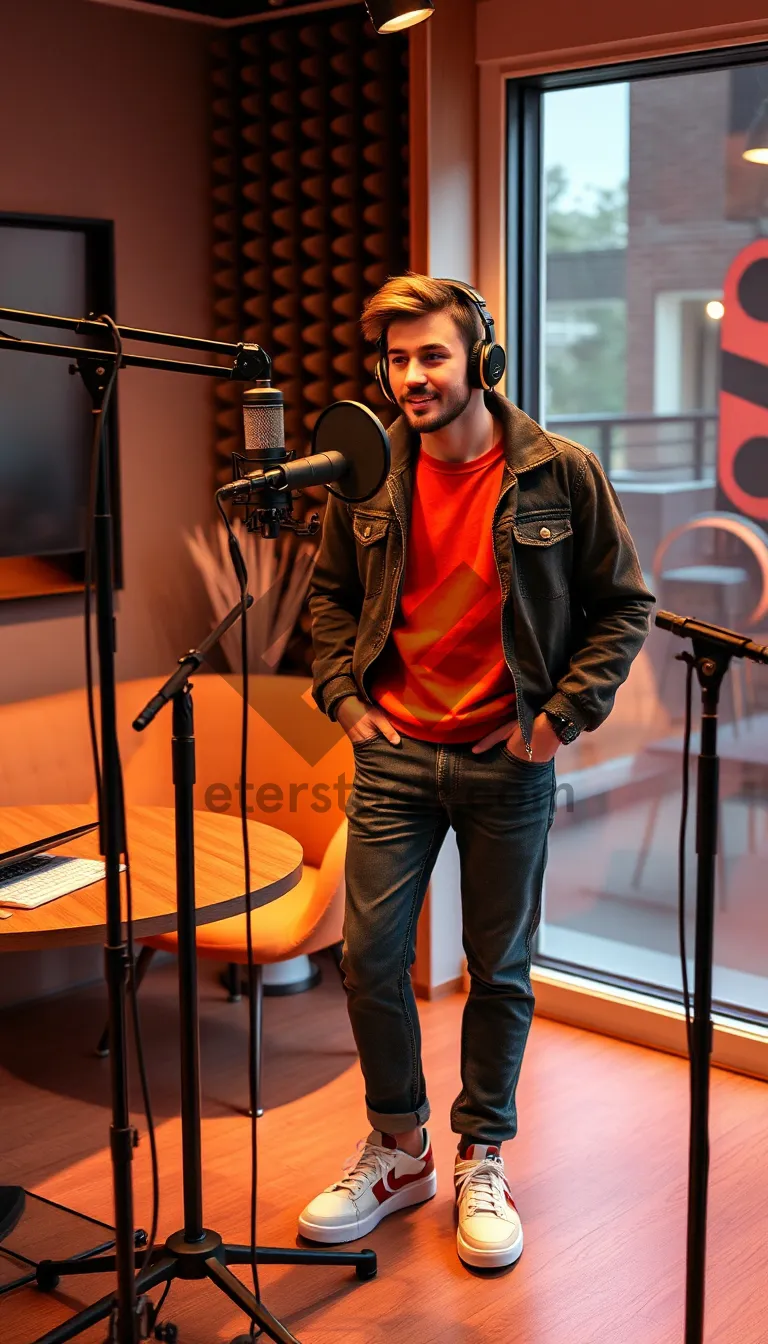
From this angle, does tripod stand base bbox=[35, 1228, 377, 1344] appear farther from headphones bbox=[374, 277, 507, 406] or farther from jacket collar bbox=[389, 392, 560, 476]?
headphones bbox=[374, 277, 507, 406]

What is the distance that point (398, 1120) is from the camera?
3.05 m

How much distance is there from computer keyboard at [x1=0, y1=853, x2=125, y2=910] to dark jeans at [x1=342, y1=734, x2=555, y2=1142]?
20.5 inches

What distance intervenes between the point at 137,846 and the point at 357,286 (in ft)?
6.16

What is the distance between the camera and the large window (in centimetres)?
362

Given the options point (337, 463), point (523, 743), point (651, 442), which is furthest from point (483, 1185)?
point (651, 442)

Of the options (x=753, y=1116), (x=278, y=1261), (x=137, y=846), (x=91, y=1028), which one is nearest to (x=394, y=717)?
(x=137, y=846)

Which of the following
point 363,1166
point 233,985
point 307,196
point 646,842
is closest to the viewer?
point 363,1166

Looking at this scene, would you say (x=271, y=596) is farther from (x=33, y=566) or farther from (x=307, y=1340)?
(x=307, y=1340)

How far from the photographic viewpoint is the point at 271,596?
4500 millimetres

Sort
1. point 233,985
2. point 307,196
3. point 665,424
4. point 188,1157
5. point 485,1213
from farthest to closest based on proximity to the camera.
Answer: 1. point 307,196
2. point 233,985
3. point 665,424
4. point 485,1213
5. point 188,1157

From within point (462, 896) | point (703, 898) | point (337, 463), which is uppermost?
point (337, 463)

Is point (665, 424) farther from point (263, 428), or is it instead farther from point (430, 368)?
point (263, 428)

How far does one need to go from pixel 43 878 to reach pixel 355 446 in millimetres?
1320

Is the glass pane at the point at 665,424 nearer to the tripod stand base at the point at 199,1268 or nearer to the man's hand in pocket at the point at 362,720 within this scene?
the man's hand in pocket at the point at 362,720
